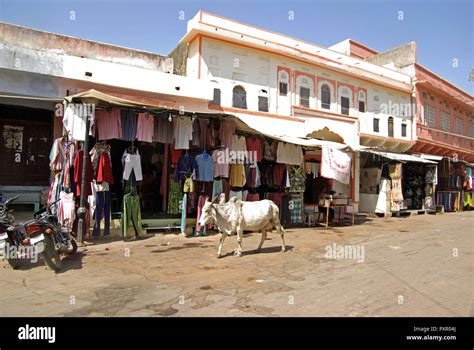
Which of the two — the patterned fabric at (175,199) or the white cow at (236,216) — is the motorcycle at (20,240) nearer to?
the white cow at (236,216)

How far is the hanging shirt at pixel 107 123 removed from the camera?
29.0ft

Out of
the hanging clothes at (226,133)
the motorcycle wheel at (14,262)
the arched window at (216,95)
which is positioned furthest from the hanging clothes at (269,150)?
the motorcycle wheel at (14,262)

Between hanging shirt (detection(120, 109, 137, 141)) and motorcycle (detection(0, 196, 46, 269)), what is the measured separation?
380cm

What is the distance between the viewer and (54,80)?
10.6 meters

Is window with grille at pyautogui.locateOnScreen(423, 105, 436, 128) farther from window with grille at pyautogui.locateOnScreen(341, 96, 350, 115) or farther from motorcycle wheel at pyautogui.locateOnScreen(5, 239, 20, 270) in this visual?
motorcycle wheel at pyautogui.locateOnScreen(5, 239, 20, 270)

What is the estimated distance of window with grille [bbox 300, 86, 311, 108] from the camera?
61.3 ft

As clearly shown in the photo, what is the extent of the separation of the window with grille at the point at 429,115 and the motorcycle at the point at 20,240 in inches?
1112

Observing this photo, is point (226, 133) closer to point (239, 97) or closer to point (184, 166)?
point (184, 166)

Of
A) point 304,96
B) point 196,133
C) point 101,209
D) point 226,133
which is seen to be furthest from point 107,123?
point 304,96

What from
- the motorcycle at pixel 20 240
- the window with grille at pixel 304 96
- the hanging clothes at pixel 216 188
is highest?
the window with grille at pixel 304 96

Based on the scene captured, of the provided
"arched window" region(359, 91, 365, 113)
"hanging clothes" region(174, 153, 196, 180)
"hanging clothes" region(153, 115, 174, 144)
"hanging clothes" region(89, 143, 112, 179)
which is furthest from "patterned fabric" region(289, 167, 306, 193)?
"arched window" region(359, 91, 365, 113)

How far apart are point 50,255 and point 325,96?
59.3 feet

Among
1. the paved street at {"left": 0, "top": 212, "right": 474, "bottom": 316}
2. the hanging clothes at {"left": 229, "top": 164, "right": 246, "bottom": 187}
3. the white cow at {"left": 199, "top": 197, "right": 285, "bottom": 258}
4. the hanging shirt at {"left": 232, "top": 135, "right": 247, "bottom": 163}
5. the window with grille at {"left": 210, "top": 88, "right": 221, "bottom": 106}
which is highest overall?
the window with grille at {"left": 210, "top": 88, "right": 221, "bottom": 106}
